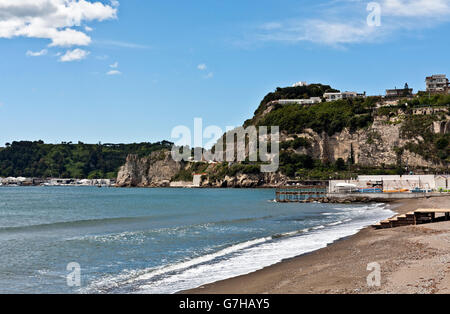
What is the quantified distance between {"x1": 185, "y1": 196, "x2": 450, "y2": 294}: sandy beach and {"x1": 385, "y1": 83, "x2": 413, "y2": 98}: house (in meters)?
134

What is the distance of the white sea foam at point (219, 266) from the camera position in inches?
611

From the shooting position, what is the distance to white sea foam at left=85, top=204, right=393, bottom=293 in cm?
1553

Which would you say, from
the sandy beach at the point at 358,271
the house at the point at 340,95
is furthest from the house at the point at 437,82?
the sandy beach at the point at 358,271

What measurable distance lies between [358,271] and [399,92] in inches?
5946

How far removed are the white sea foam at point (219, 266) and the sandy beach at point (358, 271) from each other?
3.00ft

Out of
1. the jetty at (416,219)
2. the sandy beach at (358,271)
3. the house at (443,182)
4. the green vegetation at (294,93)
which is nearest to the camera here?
the sandy beach at (358,271)

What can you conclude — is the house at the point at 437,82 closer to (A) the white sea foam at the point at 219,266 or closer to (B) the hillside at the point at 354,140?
(B) the hillside at the point at 354,140

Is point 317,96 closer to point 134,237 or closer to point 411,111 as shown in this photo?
point 411,111

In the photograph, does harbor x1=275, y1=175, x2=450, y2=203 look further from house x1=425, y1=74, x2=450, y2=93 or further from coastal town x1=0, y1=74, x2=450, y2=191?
house x1=425, y1=74, x2=450, y2=93

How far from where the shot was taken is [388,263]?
49.9ft

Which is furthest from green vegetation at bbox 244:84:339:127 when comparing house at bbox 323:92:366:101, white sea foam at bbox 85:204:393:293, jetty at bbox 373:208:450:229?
white sea foam at bbox 85:204:393:293

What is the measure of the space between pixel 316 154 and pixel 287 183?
1429 cm

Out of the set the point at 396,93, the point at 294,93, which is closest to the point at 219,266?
the point at 396,93
